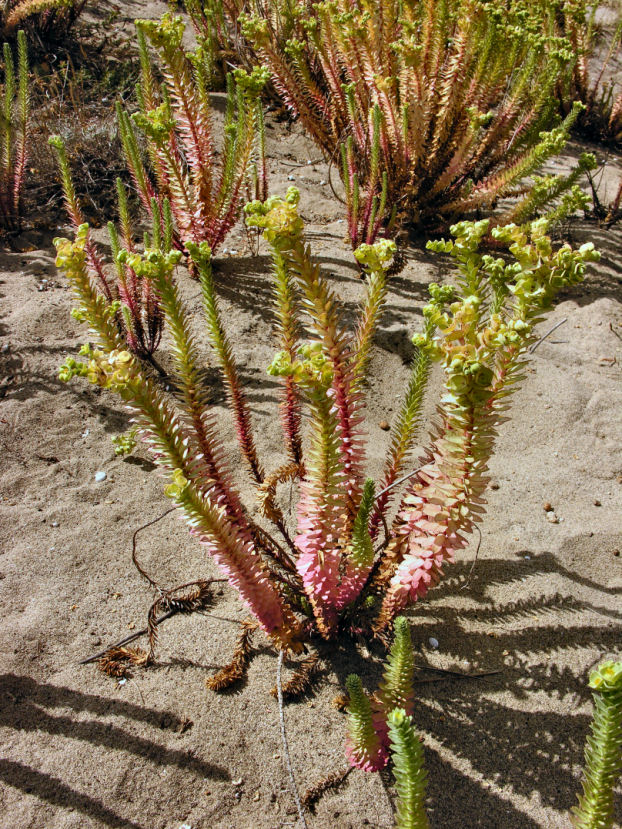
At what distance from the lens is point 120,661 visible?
5.56 feet

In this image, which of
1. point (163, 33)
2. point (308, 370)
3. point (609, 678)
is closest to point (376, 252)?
point (308, 370)

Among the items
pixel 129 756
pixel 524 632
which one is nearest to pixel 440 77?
pixel 524 632

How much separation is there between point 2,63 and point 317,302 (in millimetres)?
4238

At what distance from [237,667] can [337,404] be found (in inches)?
31.4

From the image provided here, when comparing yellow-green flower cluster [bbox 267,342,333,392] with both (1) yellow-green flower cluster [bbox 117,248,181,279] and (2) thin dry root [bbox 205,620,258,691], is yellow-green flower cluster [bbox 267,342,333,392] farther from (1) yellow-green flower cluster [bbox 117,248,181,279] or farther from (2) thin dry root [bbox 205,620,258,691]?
(2) thin dry root [bbox 205,620,258,691]

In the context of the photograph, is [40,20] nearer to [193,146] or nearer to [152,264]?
[193,146]

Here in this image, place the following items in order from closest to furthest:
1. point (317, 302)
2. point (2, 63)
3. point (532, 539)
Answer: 1. point (317, 302)
2. point (532, 539)
3. point (2, 63)

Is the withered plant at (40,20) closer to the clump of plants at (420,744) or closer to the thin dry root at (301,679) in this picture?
the thin dry root at (301,679)

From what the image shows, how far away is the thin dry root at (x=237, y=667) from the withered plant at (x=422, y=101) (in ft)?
6.99

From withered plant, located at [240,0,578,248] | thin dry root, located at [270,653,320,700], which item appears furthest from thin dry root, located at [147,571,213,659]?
withered plant, located at [240,0,578,248]

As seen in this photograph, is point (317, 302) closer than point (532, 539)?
Yes

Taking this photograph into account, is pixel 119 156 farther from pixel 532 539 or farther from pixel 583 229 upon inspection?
pixel 532 539

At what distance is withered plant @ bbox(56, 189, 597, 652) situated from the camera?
1139mm

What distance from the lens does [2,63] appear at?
165 inches
